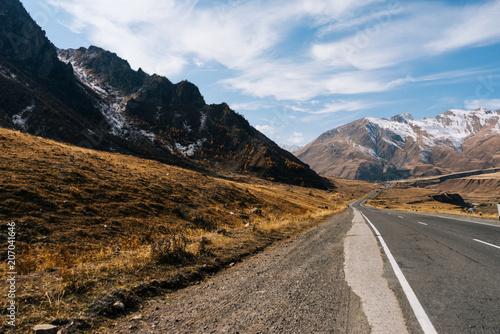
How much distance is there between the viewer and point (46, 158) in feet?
49.4

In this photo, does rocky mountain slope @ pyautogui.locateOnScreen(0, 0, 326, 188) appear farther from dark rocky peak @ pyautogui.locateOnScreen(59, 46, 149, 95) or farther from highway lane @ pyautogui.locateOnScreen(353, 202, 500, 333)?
highway lane @ pyautogui.locateOnScreen(353, 202, 500, 333)

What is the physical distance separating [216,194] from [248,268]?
16232 mm

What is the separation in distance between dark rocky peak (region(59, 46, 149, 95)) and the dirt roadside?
193 meters

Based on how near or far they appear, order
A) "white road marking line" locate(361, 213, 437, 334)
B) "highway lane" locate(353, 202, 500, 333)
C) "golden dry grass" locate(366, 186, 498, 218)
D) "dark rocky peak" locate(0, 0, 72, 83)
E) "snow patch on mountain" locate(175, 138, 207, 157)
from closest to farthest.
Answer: "white road marking line" locate(361, 213, 437, 334) < "highway lane" locate(353, 202, 500, 333) < "golden dry grass" locate(366, 186, 498, 218) < "dark rocky peak" locate(0, 0, 72, 83) < "snow patch on mountain" locate(175, 138, 207, 157)

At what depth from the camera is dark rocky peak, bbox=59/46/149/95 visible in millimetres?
174125

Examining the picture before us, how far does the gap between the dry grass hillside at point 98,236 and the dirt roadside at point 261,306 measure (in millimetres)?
655

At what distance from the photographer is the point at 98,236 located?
922 centimetres

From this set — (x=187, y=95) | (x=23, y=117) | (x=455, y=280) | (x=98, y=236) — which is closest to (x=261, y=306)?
(x=455, y=280)

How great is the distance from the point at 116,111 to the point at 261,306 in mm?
160413

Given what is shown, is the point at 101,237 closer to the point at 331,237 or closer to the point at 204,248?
the point at 204,248

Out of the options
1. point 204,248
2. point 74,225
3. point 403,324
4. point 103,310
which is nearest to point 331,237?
point 204,248

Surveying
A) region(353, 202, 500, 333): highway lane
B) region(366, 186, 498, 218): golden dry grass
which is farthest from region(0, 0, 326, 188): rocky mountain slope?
region(353, 202, 500, 333): highway lane

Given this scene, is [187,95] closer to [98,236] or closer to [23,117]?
[23,117]

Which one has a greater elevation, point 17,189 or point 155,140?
point 155,140
